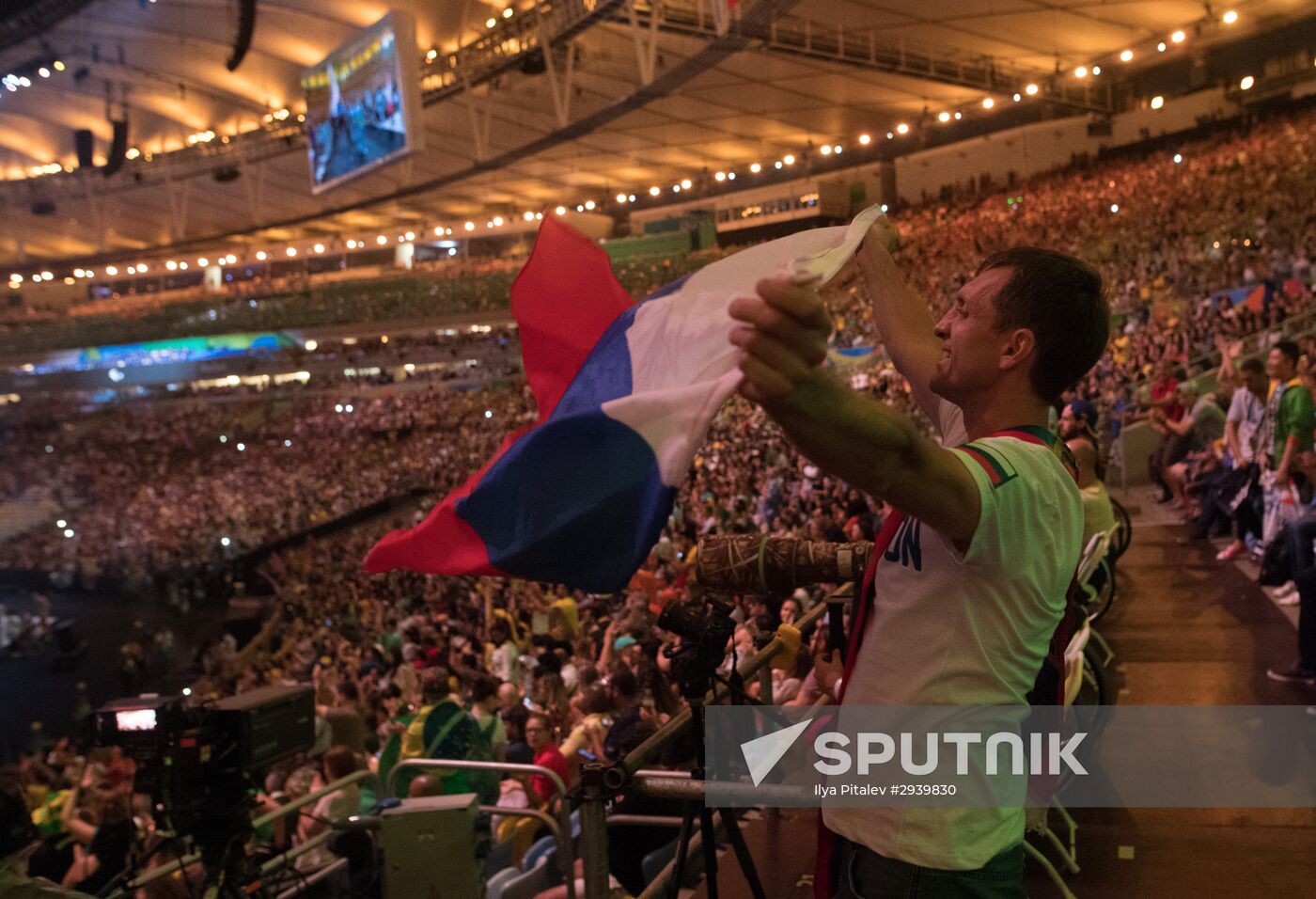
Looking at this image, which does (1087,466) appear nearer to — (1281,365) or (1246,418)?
(1281,365)

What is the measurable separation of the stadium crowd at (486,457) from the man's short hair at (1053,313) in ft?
4.95

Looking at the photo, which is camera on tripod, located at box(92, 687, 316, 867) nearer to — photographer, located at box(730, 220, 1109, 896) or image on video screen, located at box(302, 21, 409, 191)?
photographer, located at box(730, 220, 1109, 896)

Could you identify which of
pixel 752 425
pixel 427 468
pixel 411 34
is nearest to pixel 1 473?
pixel 427 468

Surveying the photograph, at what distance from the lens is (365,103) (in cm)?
1798

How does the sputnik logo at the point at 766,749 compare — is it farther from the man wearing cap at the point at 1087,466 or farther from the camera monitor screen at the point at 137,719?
the man wearing cap at the point at 1087,466

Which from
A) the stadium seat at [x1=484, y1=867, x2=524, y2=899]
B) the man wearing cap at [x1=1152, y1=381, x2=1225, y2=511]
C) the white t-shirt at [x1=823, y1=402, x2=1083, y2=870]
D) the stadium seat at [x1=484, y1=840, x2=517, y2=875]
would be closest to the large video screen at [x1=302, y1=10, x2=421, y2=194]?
the man wearing cap at [x1=1152, y1=381, x2=1225, y2=511]

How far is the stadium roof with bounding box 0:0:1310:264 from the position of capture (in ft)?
60.0

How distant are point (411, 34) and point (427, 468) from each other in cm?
953

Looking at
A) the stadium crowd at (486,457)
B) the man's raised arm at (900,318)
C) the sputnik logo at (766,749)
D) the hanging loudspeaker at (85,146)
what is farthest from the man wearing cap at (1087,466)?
the hanging loudspeaker at (85,146)

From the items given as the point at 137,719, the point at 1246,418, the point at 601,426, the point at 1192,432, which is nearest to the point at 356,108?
the point at 1192,432

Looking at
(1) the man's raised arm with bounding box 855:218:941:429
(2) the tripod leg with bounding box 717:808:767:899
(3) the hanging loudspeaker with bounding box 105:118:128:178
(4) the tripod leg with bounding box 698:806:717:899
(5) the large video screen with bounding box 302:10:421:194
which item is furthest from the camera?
(3) the hanging loudspeaker with bounding box 105:118:128:178

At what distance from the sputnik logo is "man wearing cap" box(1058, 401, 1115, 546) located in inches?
80.6

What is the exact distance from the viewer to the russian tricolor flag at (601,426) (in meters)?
1.44

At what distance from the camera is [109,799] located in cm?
518
